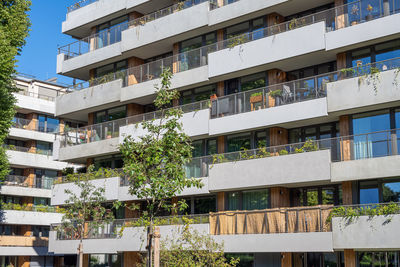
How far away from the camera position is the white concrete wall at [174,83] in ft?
110

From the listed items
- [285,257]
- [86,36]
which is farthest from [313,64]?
[86,36]

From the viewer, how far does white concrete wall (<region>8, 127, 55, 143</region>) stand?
53.7 metres

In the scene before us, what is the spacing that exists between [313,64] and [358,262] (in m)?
10.5

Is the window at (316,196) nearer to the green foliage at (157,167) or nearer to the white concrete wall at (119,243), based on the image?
the white concrete wall at (119,243)

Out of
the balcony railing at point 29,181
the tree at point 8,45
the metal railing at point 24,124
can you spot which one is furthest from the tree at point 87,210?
the metal railing at point 24,124

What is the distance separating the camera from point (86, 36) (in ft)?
148

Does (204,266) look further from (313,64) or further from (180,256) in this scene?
(313,64)

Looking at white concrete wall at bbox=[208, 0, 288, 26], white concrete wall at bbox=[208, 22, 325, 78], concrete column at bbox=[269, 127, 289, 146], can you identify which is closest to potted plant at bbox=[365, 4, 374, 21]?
white concrete wall at bbox=[208, 22, 325, 78]

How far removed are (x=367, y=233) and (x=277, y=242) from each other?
14.9 ft

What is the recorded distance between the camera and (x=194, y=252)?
27875mm

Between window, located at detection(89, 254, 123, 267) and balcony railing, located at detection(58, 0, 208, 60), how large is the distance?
14530 millimetres

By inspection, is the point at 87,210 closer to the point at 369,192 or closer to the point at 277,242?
the point at 277,242

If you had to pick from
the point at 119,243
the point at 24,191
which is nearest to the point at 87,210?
the point at 119,243

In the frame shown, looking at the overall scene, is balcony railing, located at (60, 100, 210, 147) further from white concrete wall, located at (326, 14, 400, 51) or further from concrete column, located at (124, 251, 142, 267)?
white concrete wall, located at (326, 14, 400, 51)
